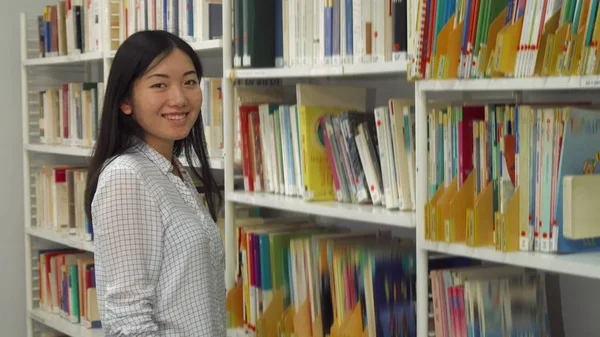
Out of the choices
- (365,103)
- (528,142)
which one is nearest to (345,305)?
(365,103)

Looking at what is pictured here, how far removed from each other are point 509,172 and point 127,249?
817 millimetres

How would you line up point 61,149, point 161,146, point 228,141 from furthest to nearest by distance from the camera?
1. point 61,149
2. point 228,141
3. point 161,146

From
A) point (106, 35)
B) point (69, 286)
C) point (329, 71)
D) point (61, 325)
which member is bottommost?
point (61, 325)

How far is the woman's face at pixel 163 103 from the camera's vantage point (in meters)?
1.95

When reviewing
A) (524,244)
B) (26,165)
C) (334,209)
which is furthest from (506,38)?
(26,165)

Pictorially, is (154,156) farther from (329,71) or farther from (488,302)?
(488,302)

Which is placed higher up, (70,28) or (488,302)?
(70,28)

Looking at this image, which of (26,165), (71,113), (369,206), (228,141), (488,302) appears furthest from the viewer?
(26,165)

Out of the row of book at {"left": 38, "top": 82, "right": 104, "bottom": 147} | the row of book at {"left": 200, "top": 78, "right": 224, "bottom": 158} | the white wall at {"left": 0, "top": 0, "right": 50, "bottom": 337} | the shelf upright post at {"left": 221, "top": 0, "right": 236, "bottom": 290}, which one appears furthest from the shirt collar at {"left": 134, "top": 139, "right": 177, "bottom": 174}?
the white wall at {"left": 0, "top": 0, "right": 50, "bottom": 337}

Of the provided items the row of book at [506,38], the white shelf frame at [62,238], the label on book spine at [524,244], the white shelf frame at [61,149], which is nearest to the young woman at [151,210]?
the row of book at [506,38]

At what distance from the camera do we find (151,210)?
181cm

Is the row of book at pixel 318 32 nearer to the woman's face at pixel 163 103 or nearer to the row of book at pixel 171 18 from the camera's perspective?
the row of book at pixel 171 18

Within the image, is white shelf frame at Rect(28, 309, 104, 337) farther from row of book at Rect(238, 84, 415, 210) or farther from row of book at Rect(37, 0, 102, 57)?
row of book at Rect(238, 84, 415, 210)

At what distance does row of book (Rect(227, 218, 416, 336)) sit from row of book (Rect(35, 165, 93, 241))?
1.30 m
